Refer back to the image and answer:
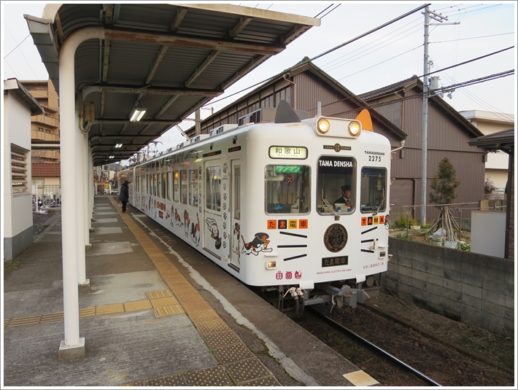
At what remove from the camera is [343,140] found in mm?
5742

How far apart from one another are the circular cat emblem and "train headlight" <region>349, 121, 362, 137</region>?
52.5 inches

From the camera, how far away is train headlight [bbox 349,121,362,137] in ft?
18.8

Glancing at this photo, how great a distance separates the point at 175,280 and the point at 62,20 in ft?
13.7

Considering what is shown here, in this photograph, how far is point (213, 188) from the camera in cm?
707

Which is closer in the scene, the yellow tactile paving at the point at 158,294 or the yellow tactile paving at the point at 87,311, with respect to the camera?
the yellow tactile paving at the point at 87,311

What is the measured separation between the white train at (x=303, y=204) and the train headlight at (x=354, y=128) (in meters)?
0.01

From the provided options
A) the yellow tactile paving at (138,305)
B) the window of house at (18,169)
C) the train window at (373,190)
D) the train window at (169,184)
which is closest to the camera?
the yellow tactile paving at (138,305)

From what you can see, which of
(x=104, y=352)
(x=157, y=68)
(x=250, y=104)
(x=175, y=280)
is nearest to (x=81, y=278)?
(x=175, y=280)

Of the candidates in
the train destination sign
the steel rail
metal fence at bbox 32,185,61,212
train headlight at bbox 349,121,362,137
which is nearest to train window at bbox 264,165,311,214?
the train destination sign

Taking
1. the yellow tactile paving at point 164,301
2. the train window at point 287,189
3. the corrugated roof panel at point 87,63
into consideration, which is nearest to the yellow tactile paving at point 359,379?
the train window at point 287,189

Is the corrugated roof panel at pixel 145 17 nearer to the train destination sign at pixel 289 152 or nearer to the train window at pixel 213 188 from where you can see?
the train destination sign at pixel 289 152

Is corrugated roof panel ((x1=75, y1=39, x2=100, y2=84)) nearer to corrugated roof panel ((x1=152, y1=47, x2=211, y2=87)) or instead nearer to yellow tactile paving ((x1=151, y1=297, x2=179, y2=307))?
→ corrugated roof panel ((x1=152, y1=47, x2=211, y2=87))

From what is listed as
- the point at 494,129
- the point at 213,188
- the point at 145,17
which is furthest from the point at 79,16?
the point at 494,129

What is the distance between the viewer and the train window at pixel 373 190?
596 centimetres
